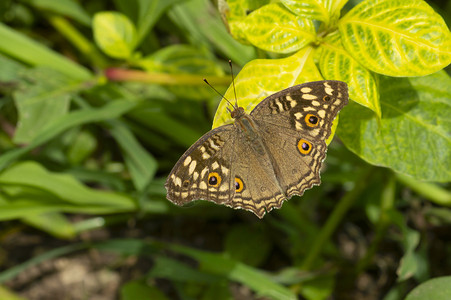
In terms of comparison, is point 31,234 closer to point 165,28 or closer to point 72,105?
point 72,105

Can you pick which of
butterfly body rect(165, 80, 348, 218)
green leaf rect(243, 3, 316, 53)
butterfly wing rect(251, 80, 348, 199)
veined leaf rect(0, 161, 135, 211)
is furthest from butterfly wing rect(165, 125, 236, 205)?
veined leaf rect(0, 161, 135, 211)

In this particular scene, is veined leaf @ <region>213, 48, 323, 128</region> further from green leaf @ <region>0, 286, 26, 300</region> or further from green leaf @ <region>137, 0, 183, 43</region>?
green leaf @ <region>0, 286, 26, 300</region>

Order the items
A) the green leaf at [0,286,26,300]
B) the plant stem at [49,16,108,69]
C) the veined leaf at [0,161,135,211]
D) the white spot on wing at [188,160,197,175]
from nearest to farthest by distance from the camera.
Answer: the white spot on wing at [188,160,197,175], the veined leaf at [0,161,135,211], the green leaf at [0,286,26,300], the plant stem at [49,16,108,69]

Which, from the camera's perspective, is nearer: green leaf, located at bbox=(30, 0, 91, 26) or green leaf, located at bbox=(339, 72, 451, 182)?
green leaf, located at bbox=(339, 72, 451, 182)

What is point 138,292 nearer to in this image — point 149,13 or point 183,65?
point 183,65

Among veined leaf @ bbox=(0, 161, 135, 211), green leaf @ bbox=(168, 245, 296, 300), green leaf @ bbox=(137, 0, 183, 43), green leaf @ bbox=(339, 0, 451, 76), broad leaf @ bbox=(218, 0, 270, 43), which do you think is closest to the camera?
green leaf @ bbox=(339, 0, 451, 76)

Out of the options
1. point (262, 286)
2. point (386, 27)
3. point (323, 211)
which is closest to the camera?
point (386, 27)

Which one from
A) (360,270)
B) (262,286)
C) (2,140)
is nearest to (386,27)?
(262,286)

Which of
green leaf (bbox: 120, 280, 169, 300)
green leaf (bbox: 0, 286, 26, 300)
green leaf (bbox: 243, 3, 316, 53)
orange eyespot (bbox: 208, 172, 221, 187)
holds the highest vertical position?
green leaf (bbox: 243, 3, 316, 53)
